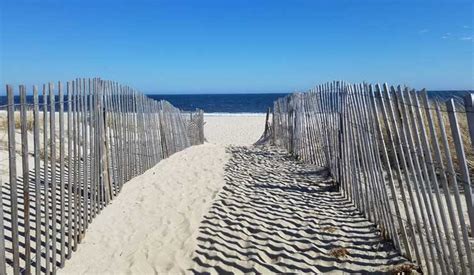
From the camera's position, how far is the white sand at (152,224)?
14.0 feet

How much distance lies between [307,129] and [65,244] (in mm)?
6199

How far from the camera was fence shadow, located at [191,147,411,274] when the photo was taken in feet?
13.6

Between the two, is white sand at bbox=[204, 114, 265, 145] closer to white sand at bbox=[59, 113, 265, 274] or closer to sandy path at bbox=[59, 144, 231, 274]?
white sand at bbox=[59, 113, 265, 274]

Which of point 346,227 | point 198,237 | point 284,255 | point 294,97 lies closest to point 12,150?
point 198,237

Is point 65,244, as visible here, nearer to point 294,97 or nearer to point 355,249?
point 355,249

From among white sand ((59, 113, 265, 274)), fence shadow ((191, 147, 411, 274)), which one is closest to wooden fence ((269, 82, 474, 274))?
fence shadow ((191, 147, 411, 274))

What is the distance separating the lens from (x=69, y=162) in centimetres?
466

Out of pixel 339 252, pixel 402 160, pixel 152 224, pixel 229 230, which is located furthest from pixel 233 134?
pixel 402 160

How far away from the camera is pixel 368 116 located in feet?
15.6

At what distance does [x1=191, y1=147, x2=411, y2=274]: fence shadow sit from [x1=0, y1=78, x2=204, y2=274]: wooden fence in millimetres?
1400

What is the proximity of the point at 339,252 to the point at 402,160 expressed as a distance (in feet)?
3.78

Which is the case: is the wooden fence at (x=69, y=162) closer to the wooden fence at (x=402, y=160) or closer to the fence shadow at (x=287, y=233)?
the fence shadow at (x=287, y=233)

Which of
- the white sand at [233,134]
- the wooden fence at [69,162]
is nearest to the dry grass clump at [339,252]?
the wooden fence at [69,162]

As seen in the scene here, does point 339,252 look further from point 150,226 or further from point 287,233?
point 150,226
